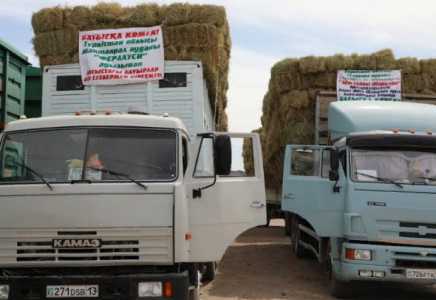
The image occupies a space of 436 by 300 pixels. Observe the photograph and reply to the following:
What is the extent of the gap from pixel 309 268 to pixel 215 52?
4424mm

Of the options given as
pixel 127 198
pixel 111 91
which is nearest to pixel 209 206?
pixel 127 198

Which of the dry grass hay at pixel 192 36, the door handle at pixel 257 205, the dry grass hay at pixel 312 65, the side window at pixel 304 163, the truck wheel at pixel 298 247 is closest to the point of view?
the door handle at pixel 257 205

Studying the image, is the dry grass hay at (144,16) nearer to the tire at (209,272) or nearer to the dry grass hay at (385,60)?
the tire at (209,272)

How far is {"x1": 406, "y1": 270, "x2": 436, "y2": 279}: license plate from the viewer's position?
27.0ft

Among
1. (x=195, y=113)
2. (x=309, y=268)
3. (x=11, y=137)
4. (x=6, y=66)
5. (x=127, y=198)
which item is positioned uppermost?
(x=6, y=66)

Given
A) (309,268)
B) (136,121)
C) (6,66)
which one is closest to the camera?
(136,121)

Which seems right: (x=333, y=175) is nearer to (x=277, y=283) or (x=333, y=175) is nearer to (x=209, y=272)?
(x=277, y=283)

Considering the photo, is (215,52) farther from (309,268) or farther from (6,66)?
(309,268)

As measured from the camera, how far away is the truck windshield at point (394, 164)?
8.62m

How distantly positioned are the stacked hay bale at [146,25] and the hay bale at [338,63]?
3219 mm

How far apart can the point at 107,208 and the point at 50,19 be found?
6516 mm

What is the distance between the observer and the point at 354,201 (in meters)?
8.51

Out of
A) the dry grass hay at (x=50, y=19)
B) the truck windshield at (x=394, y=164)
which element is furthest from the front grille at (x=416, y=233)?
the dry grass hay at (x=50, y=19)

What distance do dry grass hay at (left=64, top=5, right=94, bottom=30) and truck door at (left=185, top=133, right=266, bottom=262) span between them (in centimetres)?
547
